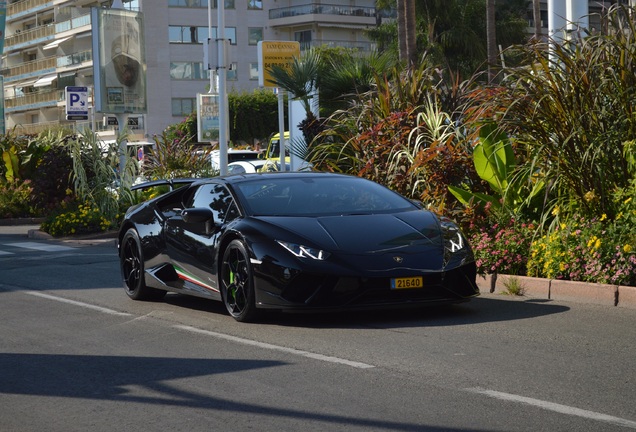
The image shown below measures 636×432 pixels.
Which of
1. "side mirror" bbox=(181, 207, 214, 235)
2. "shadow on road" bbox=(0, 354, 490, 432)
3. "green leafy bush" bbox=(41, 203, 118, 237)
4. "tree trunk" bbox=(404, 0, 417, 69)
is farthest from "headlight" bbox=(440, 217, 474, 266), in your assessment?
"tree trunk" bbox=(404, 0, 417, 69)

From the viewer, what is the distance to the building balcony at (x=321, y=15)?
86.6 meters

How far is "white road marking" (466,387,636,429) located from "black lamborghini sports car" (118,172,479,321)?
9.52 feet

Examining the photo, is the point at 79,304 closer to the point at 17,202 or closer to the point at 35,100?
A: the point at 17,202

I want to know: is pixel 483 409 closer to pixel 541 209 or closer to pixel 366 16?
pixel 541 209

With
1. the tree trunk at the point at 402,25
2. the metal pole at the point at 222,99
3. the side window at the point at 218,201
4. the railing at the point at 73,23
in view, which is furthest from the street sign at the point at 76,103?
the railing at the point at 73,23

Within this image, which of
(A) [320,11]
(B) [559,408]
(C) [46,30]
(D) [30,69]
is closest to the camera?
(B) [559,408]

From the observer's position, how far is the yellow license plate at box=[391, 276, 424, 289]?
975 cm

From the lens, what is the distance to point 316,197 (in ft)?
35.9

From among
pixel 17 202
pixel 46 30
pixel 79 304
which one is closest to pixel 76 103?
pixel 17 202

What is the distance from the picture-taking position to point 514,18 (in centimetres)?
7062

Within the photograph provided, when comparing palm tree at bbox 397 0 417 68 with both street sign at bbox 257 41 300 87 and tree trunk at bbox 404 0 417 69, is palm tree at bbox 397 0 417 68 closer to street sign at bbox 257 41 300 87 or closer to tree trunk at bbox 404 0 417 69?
tree trunk at bbox 404 0 417 69

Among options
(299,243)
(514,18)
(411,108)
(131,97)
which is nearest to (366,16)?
(514,18)

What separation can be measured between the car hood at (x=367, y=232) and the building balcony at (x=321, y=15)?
75.8 m

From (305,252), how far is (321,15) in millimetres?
78217
